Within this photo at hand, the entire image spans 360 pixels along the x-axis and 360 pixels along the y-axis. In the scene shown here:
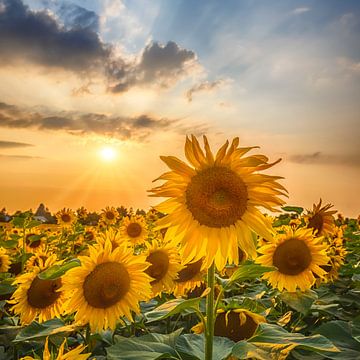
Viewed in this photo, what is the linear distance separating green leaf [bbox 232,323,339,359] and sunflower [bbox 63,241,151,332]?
1.41m

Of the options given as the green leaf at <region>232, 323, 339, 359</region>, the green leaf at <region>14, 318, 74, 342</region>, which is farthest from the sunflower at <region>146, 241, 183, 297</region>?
the green leaf at <region>232, 323, 339, 359</region>

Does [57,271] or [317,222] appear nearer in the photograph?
[57,271]

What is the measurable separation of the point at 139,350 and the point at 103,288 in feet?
3.99

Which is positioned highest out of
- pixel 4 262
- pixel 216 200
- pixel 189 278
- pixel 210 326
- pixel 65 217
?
pixel 65 217

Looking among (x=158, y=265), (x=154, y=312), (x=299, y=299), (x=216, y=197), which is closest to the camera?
(x=154, y=312)

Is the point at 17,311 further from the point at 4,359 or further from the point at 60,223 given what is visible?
the point at 60,223

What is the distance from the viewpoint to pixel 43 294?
4.53m

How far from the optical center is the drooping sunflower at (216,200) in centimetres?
295

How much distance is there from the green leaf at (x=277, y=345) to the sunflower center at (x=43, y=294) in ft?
8.65

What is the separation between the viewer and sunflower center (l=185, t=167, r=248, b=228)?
298 cm

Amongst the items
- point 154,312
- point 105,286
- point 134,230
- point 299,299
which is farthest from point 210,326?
point 134,230

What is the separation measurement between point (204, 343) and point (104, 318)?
115 cm

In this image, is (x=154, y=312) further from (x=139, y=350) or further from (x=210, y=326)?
(x=210, y=326)

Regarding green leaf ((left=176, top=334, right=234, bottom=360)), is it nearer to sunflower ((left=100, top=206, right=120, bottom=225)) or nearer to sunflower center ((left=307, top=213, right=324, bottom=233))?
sunflower center ((left=307, top=213, right=324, bottom=233))
